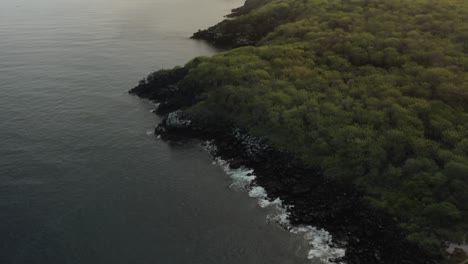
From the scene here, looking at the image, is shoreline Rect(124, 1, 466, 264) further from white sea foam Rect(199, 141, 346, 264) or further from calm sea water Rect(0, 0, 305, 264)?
calm sea water Rect(0, 0, 305, 264)

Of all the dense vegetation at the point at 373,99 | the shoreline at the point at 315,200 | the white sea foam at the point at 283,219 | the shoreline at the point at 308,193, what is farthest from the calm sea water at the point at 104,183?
the dense vegetation at the point at 373,99

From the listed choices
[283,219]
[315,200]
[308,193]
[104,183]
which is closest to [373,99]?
[308,193]

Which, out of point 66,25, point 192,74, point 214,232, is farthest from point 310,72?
point 66,25

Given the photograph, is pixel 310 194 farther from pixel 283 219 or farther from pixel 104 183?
pixel 104 183

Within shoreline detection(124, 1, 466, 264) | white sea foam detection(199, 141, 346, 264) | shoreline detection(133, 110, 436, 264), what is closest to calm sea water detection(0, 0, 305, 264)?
white sea foam detection(199, 141, 346, 264)

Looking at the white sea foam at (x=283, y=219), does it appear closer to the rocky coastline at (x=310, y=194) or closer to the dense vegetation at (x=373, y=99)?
the rocky coastline at (x=310, y=194)

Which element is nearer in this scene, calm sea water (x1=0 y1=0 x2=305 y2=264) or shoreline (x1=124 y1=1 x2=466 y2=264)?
shoreline (x1=124 y1=1 x2=466 y2=264)
